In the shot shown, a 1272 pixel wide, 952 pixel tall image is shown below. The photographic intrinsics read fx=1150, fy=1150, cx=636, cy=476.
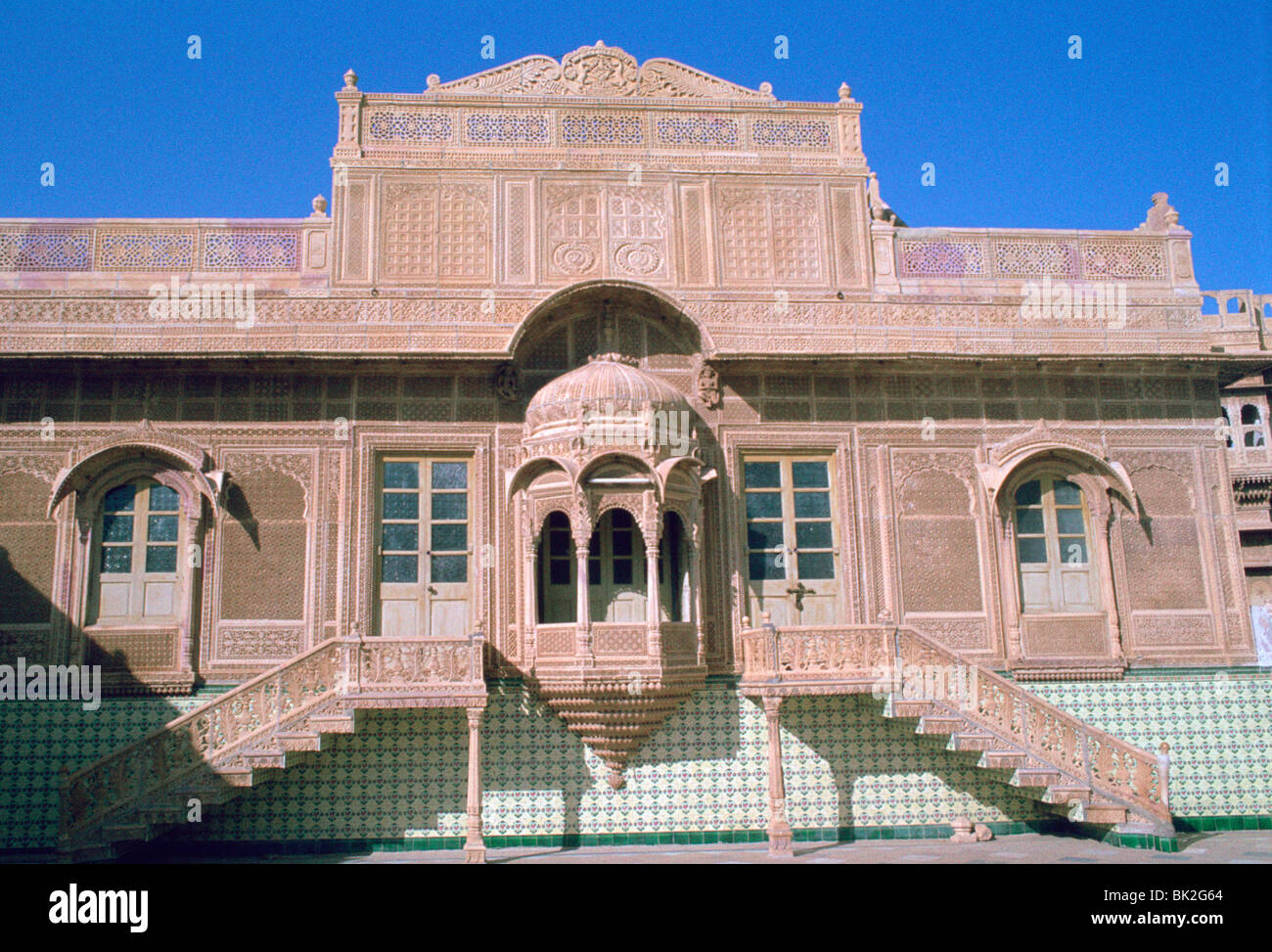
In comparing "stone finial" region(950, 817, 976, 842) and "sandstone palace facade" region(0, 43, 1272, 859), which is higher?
"sandstone palace facade" region(0, 43, 1272, 859)

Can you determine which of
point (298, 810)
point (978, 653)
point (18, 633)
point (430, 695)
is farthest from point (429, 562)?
point (978, 653)

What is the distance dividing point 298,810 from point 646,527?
17.0ft

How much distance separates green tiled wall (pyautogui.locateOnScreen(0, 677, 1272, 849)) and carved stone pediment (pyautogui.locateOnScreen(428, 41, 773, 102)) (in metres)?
8.02

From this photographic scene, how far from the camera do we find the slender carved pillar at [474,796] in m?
12.4

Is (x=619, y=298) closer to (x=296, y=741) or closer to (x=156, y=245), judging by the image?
(x=156, y=245)

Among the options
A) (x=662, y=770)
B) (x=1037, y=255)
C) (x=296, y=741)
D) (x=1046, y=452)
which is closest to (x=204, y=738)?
(x=296, y=741)

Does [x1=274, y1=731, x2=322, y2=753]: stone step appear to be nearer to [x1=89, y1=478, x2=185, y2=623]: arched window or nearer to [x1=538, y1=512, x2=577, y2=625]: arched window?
[x1=89, y1=478, x2=185, y2=623]: arched window

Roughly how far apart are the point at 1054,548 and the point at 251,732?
390 inches

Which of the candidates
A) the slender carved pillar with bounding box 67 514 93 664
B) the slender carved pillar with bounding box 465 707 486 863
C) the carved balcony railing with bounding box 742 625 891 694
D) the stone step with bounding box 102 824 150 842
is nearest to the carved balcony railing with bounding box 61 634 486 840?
the stone step with bounding box 102 824 150 842

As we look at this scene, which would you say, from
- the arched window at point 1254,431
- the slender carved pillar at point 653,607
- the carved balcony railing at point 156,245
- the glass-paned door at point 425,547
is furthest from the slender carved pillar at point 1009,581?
the arched window at point 1254,431

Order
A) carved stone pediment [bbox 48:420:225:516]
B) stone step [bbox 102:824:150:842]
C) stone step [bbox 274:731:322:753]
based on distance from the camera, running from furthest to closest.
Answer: carved stone pediment [bbox 48:420:225:516] < stone step [bbox 274:731:322:753] < stone step [bbox 102:824:150:842]

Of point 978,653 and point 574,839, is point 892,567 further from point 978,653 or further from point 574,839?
point 574,839

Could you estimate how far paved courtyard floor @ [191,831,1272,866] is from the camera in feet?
39.3

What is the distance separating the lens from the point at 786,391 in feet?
48.3
